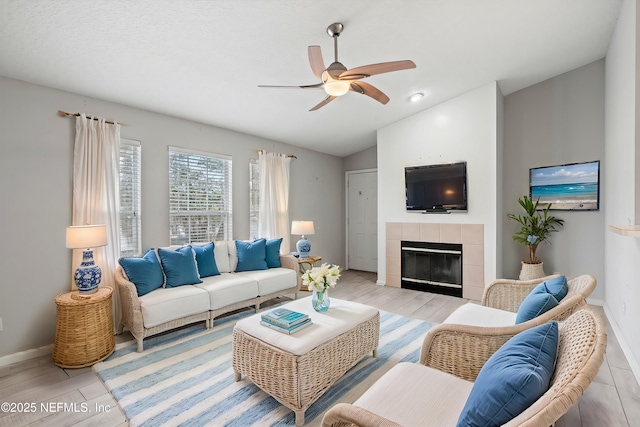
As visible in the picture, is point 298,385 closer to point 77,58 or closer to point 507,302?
point 507,302

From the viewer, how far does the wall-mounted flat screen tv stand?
448cm

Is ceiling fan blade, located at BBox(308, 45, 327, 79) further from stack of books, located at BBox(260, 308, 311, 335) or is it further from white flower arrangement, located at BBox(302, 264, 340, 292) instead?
stack of books, located at BBox(260, 308, 311, 335)

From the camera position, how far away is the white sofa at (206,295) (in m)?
2.88

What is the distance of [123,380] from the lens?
7.80 ft

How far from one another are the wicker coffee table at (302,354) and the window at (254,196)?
2.59 metres

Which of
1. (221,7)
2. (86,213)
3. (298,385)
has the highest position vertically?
(221,7)

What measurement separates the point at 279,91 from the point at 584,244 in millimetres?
4701

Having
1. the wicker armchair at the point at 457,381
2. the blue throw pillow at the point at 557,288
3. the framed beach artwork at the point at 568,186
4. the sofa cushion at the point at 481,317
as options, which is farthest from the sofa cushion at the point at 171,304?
the framed beach artwork at the point at 568,186

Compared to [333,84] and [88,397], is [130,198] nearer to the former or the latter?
[88,397]

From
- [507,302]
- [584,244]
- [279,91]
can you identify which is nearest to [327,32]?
[279,91]

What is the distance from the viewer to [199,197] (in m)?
4.24

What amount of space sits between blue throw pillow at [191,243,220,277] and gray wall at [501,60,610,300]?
444cm

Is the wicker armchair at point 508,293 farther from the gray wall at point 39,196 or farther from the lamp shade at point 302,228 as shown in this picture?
the gray wall at point 39,196

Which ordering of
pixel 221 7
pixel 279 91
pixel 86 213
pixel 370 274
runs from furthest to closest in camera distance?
pixel 370 274, pixel 279 91, pixel 86 213, pixel 221 7
